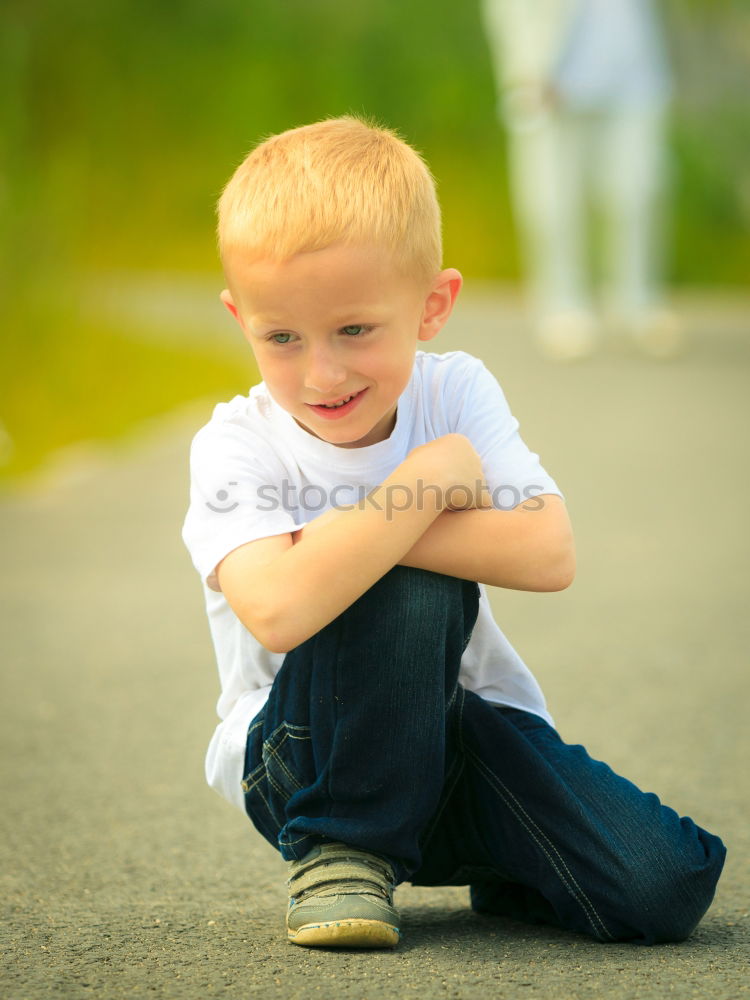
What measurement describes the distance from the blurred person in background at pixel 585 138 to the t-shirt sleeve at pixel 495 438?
16.3 ft

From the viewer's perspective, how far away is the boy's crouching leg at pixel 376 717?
5.87 ft

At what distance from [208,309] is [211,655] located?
17.5ft

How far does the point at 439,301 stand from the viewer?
1956 mm

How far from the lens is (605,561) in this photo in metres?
4.52

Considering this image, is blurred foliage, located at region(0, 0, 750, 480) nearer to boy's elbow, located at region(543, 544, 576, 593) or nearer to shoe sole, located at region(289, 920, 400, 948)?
boy's elbow, located at region(543, 544, 576, 593)

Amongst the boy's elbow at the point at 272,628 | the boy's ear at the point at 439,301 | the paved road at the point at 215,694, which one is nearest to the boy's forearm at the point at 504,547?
the boy's elbow at the point at 272,628

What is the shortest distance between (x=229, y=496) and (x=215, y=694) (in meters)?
1.66

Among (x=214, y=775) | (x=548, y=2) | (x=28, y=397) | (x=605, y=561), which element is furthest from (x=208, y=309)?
(x=214, y=775)

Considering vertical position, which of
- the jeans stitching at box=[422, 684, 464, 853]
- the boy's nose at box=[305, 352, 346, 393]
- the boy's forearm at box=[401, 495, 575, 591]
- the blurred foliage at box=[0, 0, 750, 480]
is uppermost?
the blurred foliage at box=[0, 0, 750, 480]

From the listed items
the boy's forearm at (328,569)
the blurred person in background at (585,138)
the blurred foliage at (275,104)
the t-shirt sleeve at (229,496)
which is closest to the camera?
the boy's forearm at (328,569)

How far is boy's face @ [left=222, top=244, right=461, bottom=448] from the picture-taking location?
1782 millimetres

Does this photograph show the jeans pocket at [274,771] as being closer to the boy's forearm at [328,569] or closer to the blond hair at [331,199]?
the boy's forearm at [328,569]

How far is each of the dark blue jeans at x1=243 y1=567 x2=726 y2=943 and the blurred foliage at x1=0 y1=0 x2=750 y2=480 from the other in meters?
6.32

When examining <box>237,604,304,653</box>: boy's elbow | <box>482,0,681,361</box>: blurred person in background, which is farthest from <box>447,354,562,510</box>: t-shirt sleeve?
<box>482,0,681,361</box>: blurred person in background
